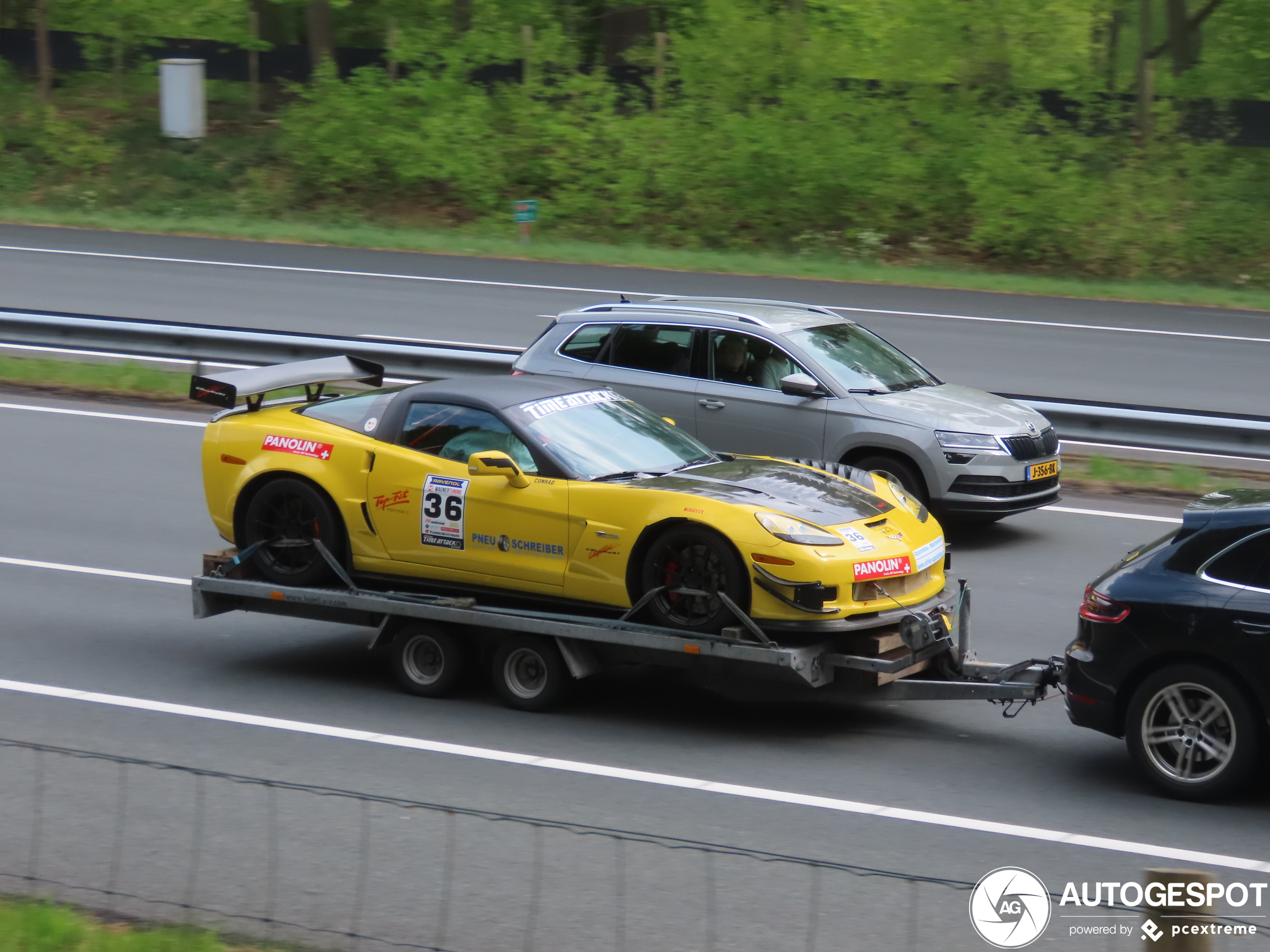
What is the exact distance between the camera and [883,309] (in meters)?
23.8

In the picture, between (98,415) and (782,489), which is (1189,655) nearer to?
(782,489)

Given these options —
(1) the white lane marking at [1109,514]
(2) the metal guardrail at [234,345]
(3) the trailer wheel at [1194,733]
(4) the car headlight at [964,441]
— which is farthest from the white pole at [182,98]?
(3) the trailer wheel at [1194,733]

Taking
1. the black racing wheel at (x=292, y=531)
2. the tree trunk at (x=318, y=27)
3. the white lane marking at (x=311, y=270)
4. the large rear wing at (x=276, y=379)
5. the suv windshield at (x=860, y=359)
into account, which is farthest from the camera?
the tree trunk at (x=318, y=27)

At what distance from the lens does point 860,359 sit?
1266cm

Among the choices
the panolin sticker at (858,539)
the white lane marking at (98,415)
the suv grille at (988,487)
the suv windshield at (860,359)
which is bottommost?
the white lane marking at (98,415)

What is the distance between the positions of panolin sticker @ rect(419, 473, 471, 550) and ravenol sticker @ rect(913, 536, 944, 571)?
2482 mm

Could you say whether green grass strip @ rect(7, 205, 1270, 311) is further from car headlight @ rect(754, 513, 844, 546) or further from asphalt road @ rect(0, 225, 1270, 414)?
car headlight @ rect(754, 513, 844, 546)

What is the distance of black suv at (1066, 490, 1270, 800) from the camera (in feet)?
22.6

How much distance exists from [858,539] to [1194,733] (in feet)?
6.21

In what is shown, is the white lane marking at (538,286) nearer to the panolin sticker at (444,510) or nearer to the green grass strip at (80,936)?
the panolin sticker at (444,510)

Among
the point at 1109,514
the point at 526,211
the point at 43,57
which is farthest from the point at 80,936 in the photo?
the point at 43,57

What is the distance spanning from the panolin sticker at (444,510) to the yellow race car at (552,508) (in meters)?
0.01

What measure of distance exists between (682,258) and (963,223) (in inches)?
253

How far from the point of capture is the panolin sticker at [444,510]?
28.2 feet
